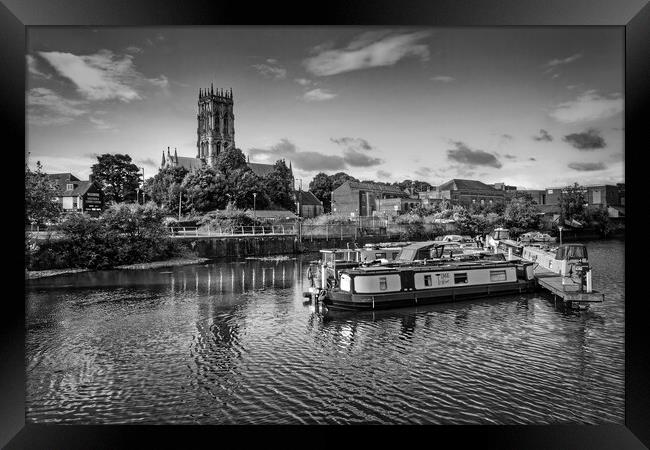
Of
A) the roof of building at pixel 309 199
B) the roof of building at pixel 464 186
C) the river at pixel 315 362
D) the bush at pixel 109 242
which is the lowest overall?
the river at pixel 315 362

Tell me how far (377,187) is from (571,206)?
67.3 ft

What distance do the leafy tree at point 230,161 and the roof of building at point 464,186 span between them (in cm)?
1754

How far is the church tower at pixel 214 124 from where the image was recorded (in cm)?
2806

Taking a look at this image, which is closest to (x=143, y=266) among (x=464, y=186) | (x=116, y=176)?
(x=116, y=176)

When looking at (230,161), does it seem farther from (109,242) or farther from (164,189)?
(109,242)

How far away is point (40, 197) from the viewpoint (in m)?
14.8

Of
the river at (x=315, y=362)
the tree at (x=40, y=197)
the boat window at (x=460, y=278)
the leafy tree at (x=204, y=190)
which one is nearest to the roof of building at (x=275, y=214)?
the leafy tree at (x=204, y=190)

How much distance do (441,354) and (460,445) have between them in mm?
3227

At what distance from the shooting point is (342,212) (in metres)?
38.1

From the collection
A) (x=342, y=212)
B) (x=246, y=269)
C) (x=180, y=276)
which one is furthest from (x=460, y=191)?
(x=180, y=276)

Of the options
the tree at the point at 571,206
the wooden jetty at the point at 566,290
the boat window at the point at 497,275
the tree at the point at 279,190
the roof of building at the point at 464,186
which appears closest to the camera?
the wooden jetty at the point at 566,290

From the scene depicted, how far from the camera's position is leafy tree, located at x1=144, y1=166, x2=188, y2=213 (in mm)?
23506
